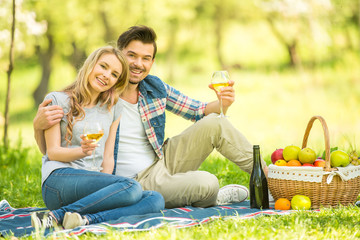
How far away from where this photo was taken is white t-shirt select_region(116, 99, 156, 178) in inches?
152

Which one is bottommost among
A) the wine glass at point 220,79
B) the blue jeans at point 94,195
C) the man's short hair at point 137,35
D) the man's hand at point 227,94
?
the blue jeans at point 94,195

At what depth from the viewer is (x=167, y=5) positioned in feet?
55.2

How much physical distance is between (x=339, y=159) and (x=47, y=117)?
2159mm

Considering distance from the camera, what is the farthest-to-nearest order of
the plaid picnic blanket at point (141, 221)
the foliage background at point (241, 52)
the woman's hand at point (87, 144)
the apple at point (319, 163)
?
the foliage background at point (241, 52) < the apple at point (319, 163) < the woman's hand at point (87, 144) < the plaid picnic blanket at point (141, 221)

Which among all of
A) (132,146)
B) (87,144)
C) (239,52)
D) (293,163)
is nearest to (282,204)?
(293,163)

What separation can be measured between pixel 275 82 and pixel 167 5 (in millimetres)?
4808

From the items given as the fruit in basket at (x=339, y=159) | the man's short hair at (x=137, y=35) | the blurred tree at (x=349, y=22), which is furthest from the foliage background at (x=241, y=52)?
the fruit in basket at (x=339, y=159)

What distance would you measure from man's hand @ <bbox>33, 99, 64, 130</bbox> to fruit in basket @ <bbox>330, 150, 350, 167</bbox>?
2.04 metres

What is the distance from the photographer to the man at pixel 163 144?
12.3 feet

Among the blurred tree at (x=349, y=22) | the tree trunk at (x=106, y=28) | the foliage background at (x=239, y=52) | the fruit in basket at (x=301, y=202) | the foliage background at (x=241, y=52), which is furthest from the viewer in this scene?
the blurred tree at (x=349, y=22)

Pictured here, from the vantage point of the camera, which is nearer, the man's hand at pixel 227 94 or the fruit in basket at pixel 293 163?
the fruit in basket at pixel 293 163

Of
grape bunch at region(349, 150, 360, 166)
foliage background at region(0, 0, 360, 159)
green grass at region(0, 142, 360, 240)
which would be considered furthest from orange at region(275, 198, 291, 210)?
foliage background at region(0, 0, 360, 159)

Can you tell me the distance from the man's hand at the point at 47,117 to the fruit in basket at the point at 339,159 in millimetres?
2040

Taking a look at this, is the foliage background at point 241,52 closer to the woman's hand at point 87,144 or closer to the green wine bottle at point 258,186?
the green wine bottle at point 258,186
